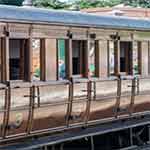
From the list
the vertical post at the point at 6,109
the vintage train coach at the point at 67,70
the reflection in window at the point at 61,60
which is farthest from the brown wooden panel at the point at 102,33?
the vertical post at the point at 6,109

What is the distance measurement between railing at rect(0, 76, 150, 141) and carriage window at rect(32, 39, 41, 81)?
205 mm

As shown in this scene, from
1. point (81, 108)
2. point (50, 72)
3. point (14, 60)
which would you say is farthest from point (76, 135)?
point (14, 60)

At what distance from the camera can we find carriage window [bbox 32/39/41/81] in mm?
10906

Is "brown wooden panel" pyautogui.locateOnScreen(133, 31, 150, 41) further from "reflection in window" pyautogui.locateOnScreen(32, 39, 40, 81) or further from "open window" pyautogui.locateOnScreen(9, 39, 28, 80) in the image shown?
"open window" pyautogui.locateOnScreen(9, 39, 28, 80)

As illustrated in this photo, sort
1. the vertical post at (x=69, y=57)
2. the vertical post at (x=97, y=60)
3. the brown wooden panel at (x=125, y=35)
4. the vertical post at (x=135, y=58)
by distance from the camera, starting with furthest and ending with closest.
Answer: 1. the vertical post at (x=135, y=58)
2. the brown wooden panel at (x=125, y=35)
3. the vertical post at (x=97, y=60)
4. the vertical post at (x=69, y=57)

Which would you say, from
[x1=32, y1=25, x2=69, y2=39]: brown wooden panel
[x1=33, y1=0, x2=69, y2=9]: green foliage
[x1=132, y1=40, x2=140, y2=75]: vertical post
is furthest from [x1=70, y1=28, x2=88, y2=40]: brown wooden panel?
[x1=33, y1=0, x2=69, y2=9]: green foliage

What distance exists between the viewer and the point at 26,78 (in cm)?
1066

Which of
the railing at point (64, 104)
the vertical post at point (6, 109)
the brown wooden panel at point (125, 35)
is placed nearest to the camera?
the vertical post at point (6, 109)

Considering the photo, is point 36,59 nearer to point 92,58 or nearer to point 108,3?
point 92,58

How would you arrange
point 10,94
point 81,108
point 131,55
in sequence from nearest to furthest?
1. point 10,94
2. point 81,108
3. point 131,55

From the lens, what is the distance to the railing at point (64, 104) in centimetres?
1021

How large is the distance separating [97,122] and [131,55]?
2102 millimetres

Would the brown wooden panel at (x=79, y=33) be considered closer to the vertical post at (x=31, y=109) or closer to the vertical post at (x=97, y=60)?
the vertical post at (x=97, y=60)

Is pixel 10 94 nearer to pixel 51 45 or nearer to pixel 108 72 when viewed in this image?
pixel 51 45
